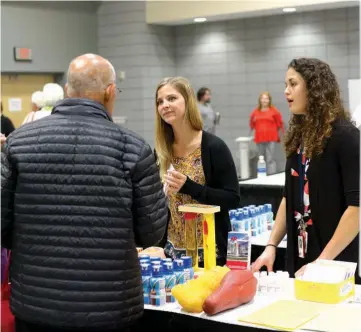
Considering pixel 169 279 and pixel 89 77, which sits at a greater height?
pixel 89 77

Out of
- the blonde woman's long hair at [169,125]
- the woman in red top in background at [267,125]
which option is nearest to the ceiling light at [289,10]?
the woman in red top in background at [267,125]

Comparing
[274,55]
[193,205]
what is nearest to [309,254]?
[193,205]

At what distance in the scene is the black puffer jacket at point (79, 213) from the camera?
2.36 m

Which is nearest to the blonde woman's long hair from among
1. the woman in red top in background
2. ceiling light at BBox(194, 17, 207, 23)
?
the woman in red top in background

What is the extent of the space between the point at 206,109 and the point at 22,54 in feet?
11.0

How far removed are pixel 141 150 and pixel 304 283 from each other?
0.86m

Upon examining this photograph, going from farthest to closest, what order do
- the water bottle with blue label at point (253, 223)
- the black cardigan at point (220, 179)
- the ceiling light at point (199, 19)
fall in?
the ceiling light at point (199, 19) → the water bottle with blue label at point (253, 223) → the black cardigan at point (220, 179)

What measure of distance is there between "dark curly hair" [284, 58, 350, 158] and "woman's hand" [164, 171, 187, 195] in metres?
0.55

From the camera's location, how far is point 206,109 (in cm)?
1299

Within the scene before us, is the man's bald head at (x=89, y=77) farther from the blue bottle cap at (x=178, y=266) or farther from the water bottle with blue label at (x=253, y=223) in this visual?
the water bottle with blue label at (x=253, y=223)

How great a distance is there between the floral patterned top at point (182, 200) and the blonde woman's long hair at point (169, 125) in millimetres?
55

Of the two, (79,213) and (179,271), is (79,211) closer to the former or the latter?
(79,213)

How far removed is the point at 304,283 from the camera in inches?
108

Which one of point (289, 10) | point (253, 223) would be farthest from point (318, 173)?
point (289, 10)
